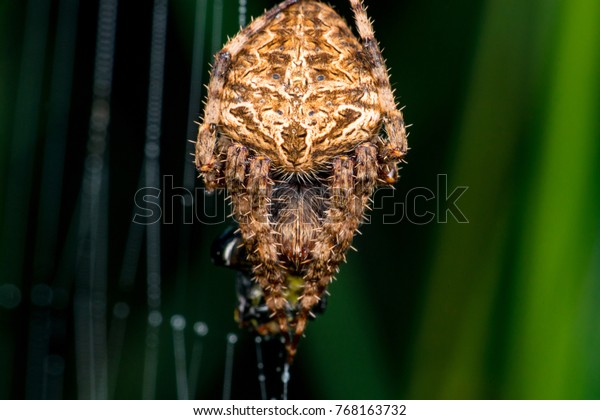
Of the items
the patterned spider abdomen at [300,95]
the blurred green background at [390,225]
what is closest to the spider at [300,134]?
the patterned spider abdomen at [300,95]

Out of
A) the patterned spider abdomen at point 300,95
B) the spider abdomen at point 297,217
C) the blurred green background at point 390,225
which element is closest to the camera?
the patterned spider abdomen at point 300,95

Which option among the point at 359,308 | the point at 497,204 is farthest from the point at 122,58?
the point at 497,204

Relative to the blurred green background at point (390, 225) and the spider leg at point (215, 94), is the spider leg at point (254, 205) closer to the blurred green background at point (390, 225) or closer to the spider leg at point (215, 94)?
the spider leg at point (215, 94)

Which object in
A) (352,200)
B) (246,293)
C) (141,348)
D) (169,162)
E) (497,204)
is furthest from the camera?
(169,162)

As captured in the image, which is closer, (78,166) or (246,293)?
(246,293)

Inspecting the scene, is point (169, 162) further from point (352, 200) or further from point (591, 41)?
point (591, 41)

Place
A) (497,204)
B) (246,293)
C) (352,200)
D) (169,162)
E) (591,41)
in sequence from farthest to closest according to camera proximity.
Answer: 1. (169,162)
2. (497,204)
3. (246,293)
4. (591,41)
5. (352,200)

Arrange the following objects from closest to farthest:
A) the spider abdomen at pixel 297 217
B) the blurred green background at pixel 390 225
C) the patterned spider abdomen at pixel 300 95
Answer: the patterned spider abdomen at pixel 300 95 < the spider abdomen at pixel 297 217 < the blurred green background at pixel 390 225
